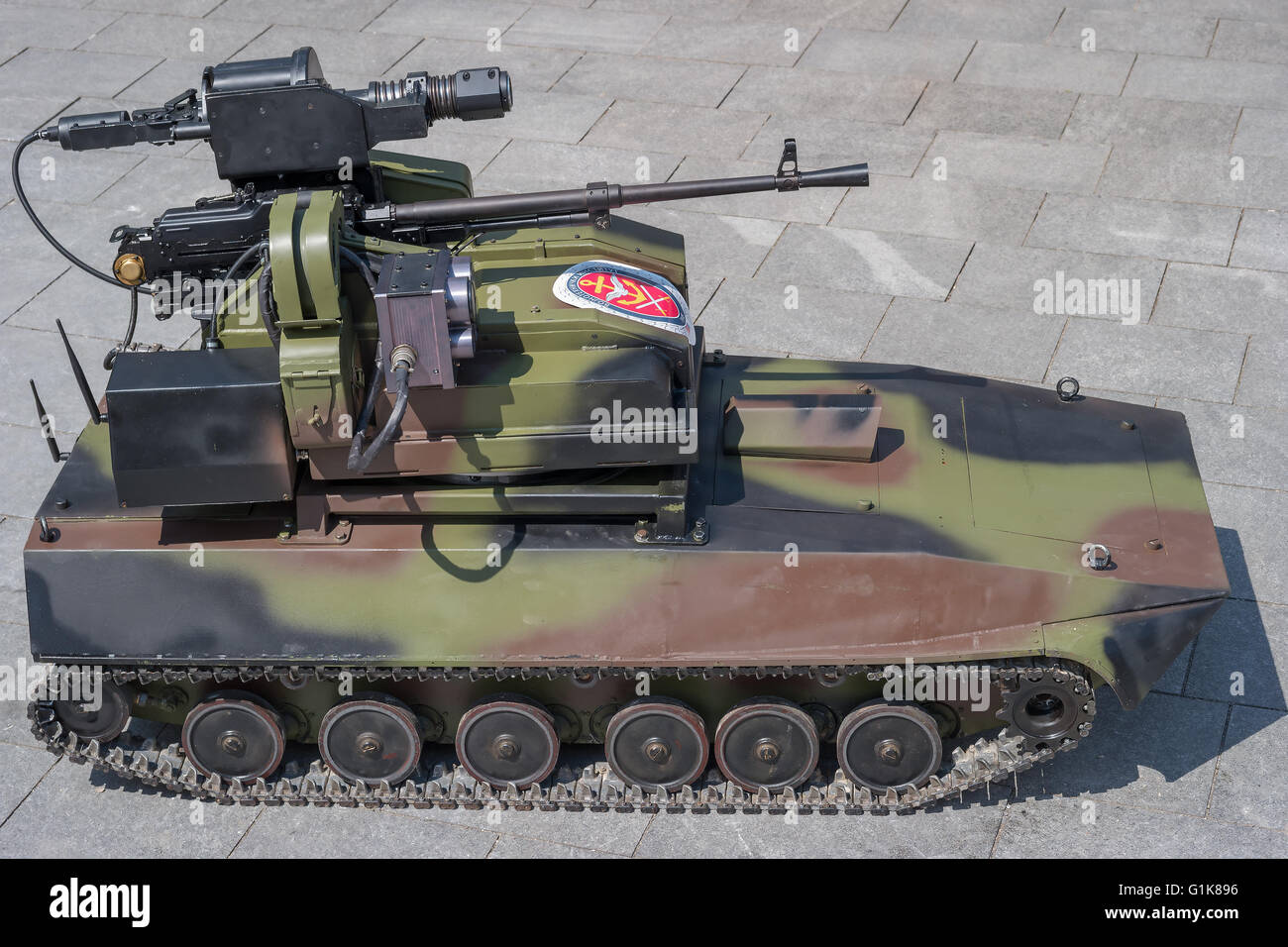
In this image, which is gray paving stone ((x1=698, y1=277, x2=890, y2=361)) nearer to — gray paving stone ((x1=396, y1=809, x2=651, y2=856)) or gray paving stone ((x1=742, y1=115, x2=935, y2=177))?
gray paving stone ((x1=742, y1=115, x2=935, y2=177))

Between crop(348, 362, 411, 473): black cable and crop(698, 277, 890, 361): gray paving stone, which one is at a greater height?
crop(348, 362, 411, 473): black cable

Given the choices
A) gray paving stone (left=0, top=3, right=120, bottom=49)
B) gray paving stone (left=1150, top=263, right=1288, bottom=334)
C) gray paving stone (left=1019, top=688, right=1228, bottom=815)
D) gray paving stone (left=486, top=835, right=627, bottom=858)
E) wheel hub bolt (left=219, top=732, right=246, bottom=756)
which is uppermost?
gray paving stone (left=0, top=3, right=120, bottom=49)

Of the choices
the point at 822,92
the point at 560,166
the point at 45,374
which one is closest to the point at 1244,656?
the point at 560,166

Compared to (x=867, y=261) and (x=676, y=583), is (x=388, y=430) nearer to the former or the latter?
(x=676, y=583)

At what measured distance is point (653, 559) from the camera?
322 inches

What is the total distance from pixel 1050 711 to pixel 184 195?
1038 cm

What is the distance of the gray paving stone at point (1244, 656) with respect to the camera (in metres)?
9.75

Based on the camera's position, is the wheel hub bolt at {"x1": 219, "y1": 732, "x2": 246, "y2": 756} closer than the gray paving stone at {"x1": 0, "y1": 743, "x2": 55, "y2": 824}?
Yes

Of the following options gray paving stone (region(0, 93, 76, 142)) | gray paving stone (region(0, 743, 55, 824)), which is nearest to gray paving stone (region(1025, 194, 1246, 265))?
gray paving stone (region(0, 743, 55, 824))

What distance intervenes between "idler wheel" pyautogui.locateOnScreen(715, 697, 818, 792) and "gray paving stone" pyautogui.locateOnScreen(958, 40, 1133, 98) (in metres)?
10.0

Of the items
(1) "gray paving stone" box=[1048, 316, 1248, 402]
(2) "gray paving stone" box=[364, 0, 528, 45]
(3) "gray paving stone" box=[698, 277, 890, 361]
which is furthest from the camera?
(2) "gray paving stone" box=[364, 0, 528, 45]

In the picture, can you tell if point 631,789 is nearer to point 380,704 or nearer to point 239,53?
point 380,704

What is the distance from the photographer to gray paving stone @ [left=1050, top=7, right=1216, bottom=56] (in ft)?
55.8

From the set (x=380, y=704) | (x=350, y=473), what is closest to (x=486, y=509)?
(x=350, y=473)
